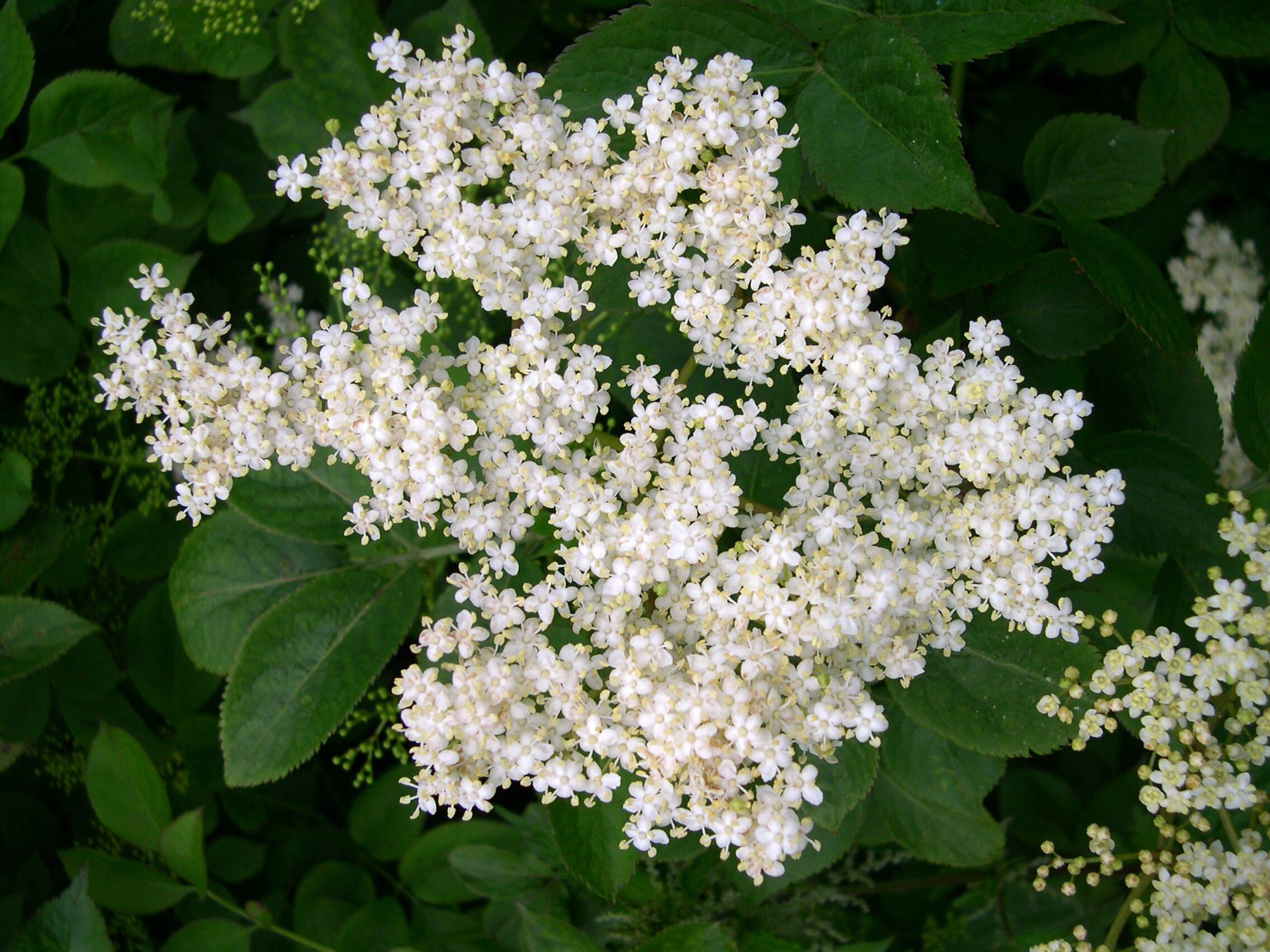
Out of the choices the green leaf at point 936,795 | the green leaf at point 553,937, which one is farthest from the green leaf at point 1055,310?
the green leaf at point 553,937

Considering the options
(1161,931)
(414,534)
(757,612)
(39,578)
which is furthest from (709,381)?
(39,578)

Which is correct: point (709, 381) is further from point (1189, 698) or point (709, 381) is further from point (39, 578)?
point (39, 578)

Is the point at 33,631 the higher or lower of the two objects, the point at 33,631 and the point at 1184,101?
the lower

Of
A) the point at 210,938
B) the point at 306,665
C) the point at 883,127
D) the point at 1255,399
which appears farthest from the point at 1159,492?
the point at 210,938

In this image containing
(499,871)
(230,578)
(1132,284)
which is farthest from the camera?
(499,871)

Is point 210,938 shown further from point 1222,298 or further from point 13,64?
point 1222,298

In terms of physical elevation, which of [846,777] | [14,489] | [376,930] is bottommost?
[376,930]

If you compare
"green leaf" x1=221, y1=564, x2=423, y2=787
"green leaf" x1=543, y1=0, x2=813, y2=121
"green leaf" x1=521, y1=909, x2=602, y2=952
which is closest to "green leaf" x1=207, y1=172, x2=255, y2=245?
"green leaf" x1=221, y1=564, x2=423, y2=787
